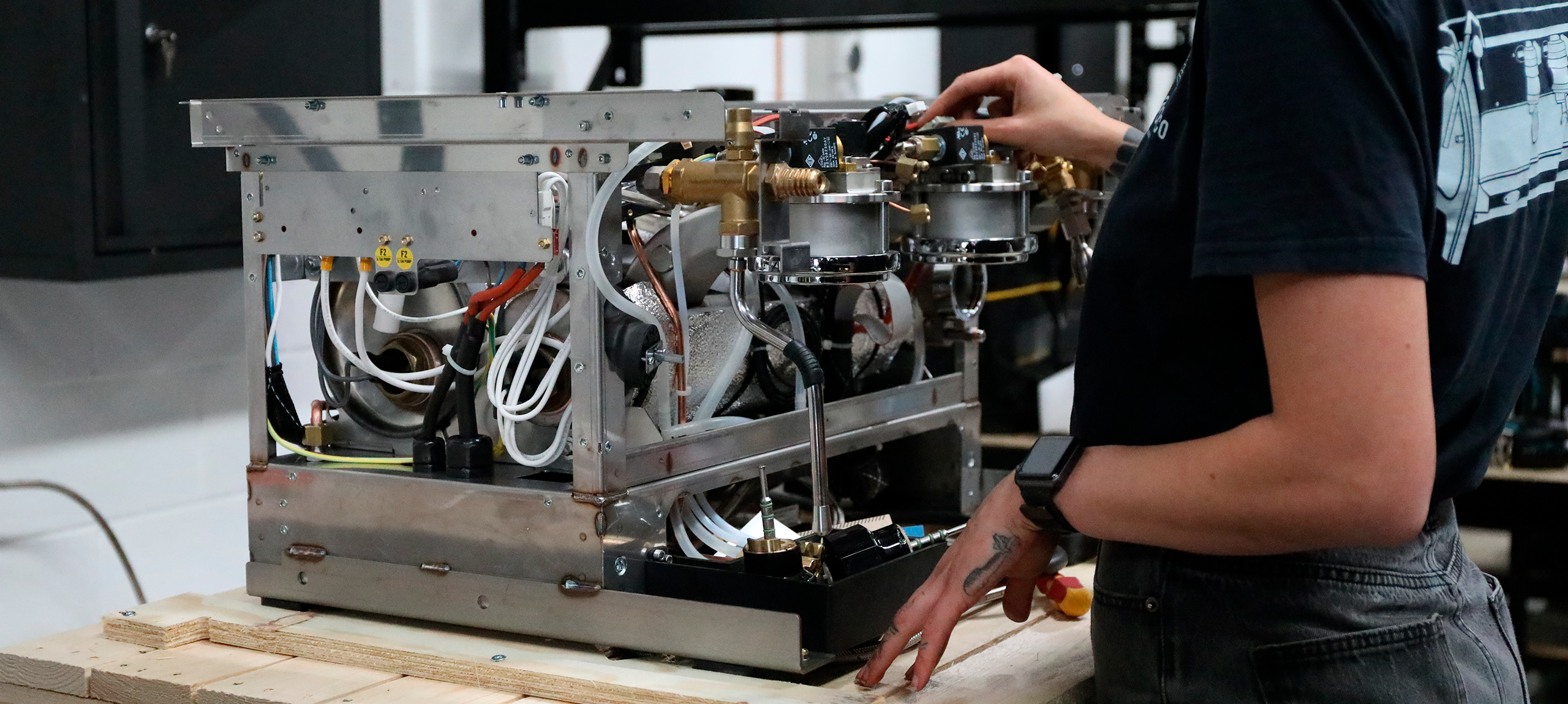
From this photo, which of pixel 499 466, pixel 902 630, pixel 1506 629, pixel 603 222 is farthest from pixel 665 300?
pixel 1506 629

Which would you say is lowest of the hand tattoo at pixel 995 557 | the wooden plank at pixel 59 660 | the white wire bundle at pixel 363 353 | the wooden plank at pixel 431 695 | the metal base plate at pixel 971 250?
the wooden plank at pixel 59 660

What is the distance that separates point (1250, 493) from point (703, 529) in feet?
1.99

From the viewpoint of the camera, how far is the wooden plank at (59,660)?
127 centimetres

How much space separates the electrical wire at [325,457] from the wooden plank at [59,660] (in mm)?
217

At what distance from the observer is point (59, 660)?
128 centimetres

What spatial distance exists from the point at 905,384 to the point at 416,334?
0.56m

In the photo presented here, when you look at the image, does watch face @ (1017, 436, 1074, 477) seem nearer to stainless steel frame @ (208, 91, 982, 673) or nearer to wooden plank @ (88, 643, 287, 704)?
stainless steel frame @ (208, 91, 982, 673)

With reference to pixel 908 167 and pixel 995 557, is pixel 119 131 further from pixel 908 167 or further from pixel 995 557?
pixel 995 557

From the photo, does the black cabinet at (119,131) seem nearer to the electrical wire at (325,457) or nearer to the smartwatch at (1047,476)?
the electrical wire at (325,457)

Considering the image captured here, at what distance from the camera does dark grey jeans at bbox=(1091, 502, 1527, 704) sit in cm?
93

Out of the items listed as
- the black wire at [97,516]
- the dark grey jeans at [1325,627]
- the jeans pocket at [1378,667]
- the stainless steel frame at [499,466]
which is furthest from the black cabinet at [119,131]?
the jeans pocket at [1378,667]

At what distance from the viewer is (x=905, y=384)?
1.65 metres

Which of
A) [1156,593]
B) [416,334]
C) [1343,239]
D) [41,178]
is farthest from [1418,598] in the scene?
[41,178]

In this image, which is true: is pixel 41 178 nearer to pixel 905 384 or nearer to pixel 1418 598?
pixel 905 384
